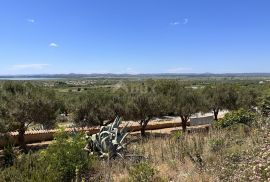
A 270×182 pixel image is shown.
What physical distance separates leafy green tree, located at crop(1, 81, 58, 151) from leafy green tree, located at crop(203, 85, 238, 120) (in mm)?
20764

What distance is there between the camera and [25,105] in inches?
934

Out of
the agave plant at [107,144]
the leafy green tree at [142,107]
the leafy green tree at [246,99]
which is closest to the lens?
the agave plant at [107,144]

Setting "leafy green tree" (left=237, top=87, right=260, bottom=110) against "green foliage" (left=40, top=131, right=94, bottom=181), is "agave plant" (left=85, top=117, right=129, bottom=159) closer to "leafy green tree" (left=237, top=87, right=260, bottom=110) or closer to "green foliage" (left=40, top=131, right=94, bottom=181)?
"green foliage" (left=40, top=131, right=94, bottom=181)

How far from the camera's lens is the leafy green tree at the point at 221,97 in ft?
137

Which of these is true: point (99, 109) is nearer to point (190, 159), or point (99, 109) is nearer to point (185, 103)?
point (185, 103)

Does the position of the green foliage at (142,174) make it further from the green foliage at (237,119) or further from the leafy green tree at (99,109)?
the leafy green tree at (99,109)

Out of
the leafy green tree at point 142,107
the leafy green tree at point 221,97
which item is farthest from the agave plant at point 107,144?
the leafy green tree at point 221,97

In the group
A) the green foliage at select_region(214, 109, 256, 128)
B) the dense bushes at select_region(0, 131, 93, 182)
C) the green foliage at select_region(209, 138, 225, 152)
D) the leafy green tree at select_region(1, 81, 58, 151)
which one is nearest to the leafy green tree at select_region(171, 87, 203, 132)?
the leafy green tree at select_region(1, 81, 58, 151)

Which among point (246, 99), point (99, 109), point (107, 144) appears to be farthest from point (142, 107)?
point (107, 144)

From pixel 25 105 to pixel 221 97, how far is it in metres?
24.8

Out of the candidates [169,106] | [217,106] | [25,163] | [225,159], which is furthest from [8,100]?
[217,106]

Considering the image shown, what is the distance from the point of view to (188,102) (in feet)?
117

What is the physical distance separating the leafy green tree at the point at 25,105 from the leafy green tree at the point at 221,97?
68.1 ft

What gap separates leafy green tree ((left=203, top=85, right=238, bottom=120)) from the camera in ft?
137
